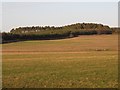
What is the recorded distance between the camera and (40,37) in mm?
106000

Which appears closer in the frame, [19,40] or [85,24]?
[19,40]

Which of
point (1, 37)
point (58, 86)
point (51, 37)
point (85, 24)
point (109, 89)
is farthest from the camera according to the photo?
point (85, 24)

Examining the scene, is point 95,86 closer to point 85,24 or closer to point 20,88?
point 20,88

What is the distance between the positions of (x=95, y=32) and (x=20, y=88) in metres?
102

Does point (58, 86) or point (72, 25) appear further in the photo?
point (72, 25)

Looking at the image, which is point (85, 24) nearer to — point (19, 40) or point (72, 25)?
point (72, 25)

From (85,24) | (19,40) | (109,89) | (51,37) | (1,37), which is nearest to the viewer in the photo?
(109,89)

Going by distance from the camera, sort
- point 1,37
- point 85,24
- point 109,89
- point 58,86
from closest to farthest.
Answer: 1. point 109,89
2. point 58,86
3. point 1,37
4. point 85,24

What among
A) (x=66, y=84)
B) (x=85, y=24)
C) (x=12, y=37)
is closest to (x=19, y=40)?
(x=12, y=37)

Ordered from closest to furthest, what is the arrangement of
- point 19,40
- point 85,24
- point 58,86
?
point 58,86, point 19,40, point 85,24

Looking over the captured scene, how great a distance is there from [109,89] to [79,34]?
340ft

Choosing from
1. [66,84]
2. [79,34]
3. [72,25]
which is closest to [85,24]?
[72,25]

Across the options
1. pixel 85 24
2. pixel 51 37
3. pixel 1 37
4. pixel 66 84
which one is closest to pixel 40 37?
pixel 51 37

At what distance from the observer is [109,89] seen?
12.0 m
